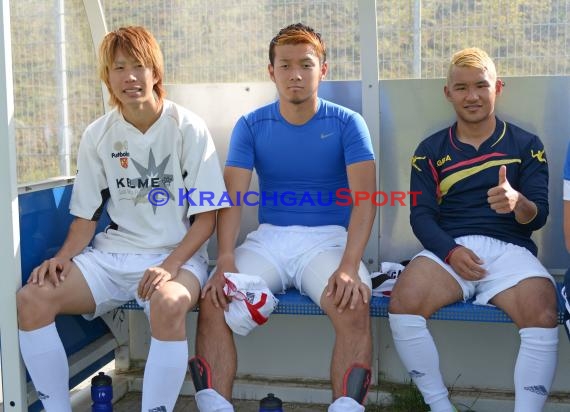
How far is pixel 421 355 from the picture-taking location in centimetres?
287

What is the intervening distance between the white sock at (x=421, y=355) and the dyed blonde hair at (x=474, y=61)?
1.12m

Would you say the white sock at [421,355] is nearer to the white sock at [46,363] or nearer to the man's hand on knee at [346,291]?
the man's hand on knee at [346,291]

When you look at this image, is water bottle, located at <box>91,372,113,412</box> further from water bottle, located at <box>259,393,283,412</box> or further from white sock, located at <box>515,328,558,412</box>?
white sock, located at <box>515,328,558,412</box>

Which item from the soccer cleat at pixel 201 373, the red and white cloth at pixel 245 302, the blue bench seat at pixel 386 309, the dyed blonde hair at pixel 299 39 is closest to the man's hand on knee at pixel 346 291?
the blue bench seat at pixel 386 309

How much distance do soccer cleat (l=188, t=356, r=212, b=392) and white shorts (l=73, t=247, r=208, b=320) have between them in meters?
0.33

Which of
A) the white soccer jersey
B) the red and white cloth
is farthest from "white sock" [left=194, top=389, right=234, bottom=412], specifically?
the white soccer jersey

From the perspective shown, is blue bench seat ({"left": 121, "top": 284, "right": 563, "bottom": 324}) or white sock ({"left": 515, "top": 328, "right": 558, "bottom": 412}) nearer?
white sock ({"left": 515, "top": 328, "right": 558, "bottom": 412})

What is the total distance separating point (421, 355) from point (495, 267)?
1.54ft

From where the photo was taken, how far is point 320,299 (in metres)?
2.97

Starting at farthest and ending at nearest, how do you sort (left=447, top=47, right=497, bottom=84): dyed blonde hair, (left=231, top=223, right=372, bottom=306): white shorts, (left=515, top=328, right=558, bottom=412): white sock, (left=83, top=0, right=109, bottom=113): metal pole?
(left=83, top=0, right=109, bottom=113): metal pole → (left=447, top=47, right=497, bottom=84): dyed blonde hair → (left=231, top=223, right=372, bottom=306): white shorts → (left=515, top=328, right=558, bottom=412): white sock

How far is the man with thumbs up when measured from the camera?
108 inches

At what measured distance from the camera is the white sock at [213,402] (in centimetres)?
284

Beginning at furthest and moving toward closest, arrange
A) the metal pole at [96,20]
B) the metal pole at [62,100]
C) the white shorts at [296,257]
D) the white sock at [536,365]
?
the metal pole at [96,20] < the metal pole at [62,100] < the white shorts at [296,257] < the white sock at [536,365]

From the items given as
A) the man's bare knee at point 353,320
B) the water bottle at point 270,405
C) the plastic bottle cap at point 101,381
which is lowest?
the plastic bottle cap at point 101,381
